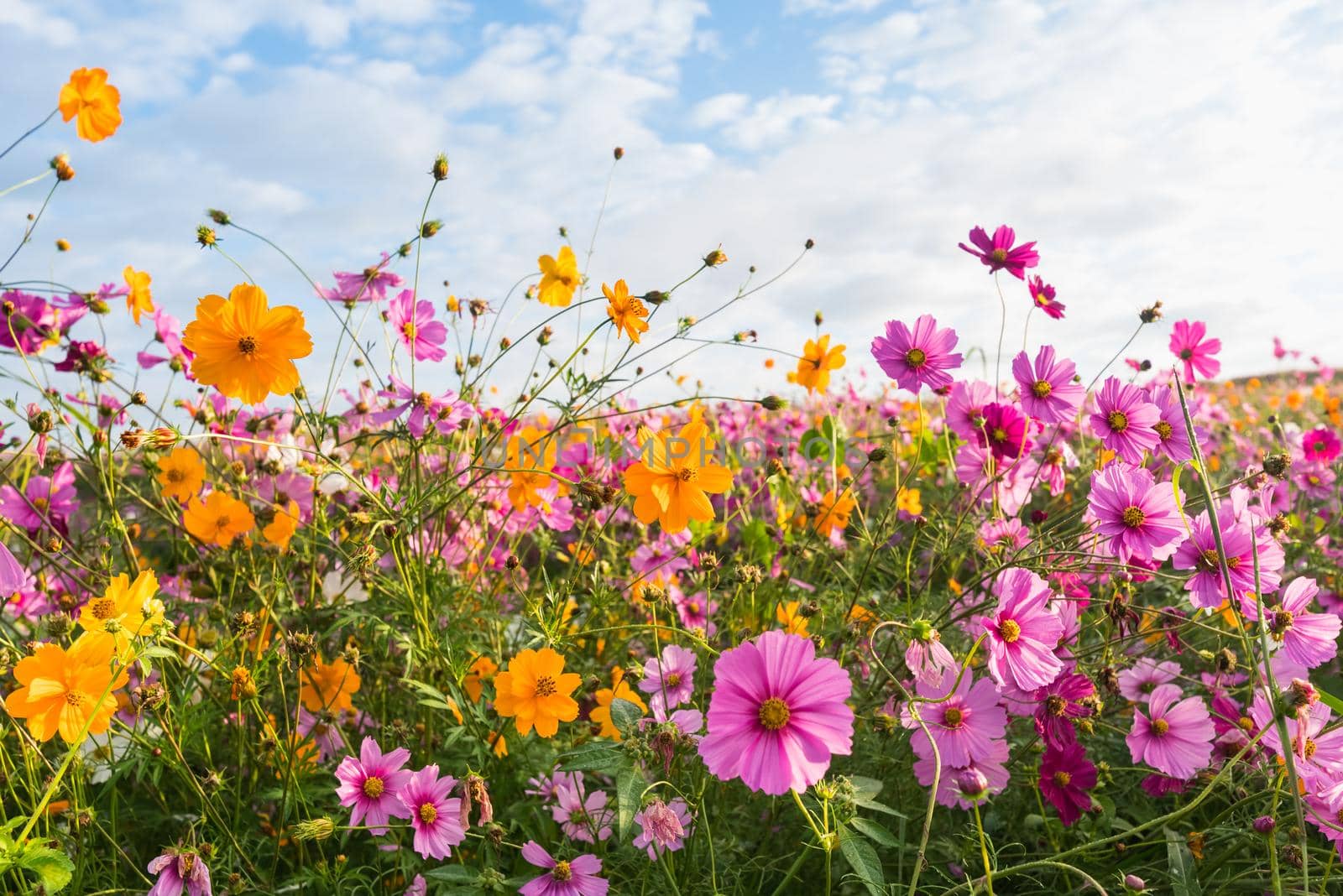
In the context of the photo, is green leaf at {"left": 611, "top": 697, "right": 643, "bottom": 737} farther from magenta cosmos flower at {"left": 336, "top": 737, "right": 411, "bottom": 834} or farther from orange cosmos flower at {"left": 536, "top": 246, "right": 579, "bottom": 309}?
orange cosmos flower at {"left": 536, "top": 246, "right": 579, "bottom": 309}

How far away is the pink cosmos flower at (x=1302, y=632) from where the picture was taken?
127 centimetres

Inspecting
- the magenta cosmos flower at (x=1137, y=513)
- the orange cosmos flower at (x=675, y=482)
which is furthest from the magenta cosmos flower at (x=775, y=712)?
the magenta cosmos flower at (x=1137, y=513)

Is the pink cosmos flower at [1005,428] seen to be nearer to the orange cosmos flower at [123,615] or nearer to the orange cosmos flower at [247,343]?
the orange cosmos flower at [247,343]

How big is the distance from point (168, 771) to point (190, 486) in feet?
1.68

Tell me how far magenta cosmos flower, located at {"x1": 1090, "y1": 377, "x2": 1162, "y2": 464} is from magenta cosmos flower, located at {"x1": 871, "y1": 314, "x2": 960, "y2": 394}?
0.78 feet

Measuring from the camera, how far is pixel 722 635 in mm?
2002

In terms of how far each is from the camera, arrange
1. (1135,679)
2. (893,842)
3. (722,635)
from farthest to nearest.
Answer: (722,635) → (1135,679) → (893,842)

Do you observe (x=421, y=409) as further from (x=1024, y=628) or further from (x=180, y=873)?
(x=1024, y=628)

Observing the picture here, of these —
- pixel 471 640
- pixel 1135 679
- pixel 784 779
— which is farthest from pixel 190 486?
pixel 1135 679

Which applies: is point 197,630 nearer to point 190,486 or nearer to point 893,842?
point 190,486

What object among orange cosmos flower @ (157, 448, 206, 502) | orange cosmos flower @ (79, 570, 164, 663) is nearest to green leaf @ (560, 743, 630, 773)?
orange cosmos flower @ (79, 570, 164, 663)

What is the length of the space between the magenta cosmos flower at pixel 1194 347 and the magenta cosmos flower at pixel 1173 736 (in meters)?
0.84

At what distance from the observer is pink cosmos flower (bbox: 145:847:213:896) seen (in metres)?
1.06

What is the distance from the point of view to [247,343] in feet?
3.88
